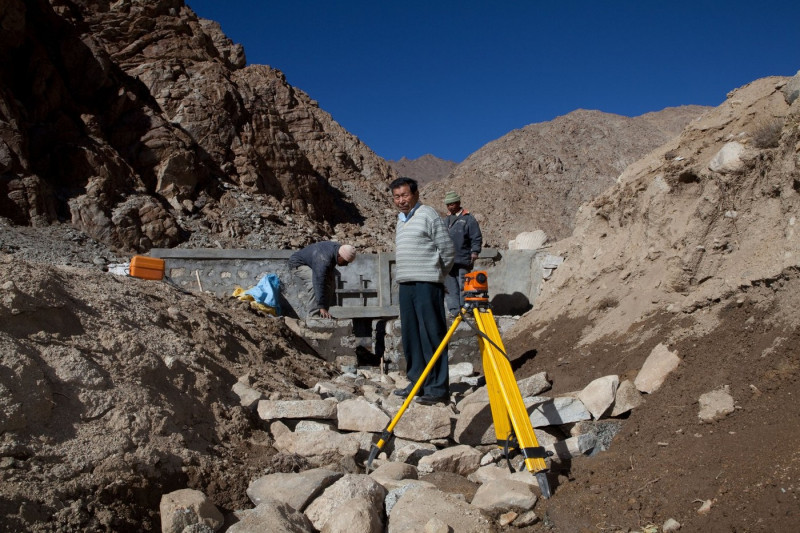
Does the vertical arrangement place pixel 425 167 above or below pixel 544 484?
above

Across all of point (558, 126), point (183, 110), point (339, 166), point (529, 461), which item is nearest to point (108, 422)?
point (529, 461)

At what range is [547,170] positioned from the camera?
40344 mm

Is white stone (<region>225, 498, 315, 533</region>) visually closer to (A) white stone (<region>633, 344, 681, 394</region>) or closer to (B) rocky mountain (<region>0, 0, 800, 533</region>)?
(B) rocky mountain (<region>0, 0, 800, 533</region>)

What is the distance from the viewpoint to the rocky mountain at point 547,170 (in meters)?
36.0

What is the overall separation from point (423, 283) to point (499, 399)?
0.97 m

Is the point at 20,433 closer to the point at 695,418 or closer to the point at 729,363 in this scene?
the point at 695,418

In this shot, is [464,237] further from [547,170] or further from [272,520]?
[547,170]

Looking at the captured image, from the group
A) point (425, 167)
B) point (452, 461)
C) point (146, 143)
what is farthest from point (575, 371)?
point (425, 167)

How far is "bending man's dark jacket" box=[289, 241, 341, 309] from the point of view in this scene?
650 cm

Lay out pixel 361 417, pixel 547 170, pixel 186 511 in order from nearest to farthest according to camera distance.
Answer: pixel 186 511, pixel 361 417, pixel 547 170

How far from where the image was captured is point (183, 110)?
91.4 feet

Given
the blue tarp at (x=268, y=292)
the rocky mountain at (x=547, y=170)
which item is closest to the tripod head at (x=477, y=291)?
the blue tarp at (x=268, y=292)

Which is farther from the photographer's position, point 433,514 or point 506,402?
point 506,402

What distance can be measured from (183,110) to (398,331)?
24373mm
